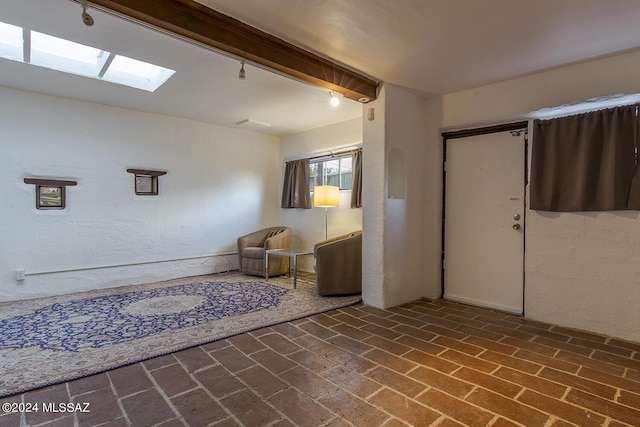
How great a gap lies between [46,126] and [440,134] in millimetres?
4841

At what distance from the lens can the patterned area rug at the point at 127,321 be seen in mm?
2217

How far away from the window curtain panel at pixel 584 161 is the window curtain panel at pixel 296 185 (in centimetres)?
343

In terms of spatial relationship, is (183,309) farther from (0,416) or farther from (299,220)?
(299,220)

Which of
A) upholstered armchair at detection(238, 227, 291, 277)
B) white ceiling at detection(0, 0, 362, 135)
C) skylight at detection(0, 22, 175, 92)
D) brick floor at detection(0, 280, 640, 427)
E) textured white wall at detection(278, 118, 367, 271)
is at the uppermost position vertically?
skylight at detection(0, 22, 175, 92)

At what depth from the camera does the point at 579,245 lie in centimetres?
293

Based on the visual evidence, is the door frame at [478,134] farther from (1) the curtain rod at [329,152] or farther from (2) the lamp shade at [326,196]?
(2) the lamp shade at [326,196]

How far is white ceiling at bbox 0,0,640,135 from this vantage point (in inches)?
83.3

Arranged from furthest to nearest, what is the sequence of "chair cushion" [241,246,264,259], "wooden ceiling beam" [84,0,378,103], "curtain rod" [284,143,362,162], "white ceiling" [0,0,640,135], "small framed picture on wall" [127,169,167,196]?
"chair cushion" [241,246,264,259]
"curtain rod" [284,143,362,162]
"small framed picture on wall" [127,169,167,196]
"white ceiling" [0,0,640,135]
"wooden ceiling beam" [84,0,378,103]

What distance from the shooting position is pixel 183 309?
3428mm

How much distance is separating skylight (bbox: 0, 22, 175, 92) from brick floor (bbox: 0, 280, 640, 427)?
2.77m

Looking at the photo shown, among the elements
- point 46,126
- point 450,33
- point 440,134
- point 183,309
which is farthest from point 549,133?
point 46,126

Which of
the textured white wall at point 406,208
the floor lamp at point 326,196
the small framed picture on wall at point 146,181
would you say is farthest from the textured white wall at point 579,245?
the small framed picture on wall at point 146,181

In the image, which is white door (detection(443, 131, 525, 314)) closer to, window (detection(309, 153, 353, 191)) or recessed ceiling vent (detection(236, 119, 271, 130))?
window (detection(309, 153, 353, 191))

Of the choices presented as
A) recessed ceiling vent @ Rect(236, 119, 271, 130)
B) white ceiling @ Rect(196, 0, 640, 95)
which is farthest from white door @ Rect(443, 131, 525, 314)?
recessed ceiling vent @ Rect(236, 119, 271, 130)
